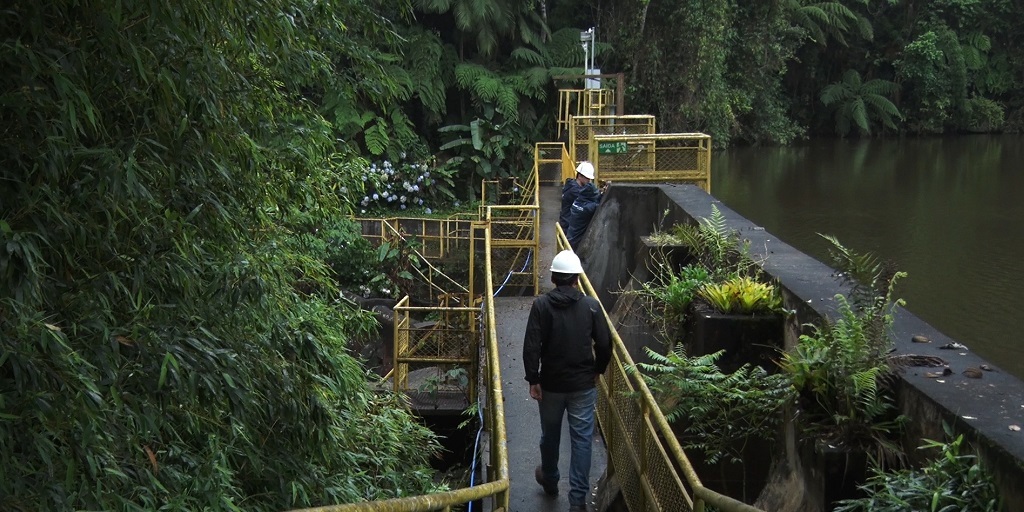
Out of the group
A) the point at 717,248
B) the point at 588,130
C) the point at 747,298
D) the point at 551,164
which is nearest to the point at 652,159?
the point at 588,130

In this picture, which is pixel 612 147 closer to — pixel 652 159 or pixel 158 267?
pixel 652 159

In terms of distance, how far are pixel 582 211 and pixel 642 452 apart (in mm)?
8728

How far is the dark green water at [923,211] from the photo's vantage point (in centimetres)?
1962

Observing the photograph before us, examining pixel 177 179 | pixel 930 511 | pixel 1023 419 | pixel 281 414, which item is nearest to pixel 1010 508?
pixel 930 511

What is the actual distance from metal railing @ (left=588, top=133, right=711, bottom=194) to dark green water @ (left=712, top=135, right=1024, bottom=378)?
382cm

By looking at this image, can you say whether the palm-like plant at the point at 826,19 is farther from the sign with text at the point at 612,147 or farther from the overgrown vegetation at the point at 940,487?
the overgrown vegetation at the point at 940,487

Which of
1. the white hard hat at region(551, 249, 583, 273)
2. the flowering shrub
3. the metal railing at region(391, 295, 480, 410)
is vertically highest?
the white hard hat at region(551, 249, 583, 273)

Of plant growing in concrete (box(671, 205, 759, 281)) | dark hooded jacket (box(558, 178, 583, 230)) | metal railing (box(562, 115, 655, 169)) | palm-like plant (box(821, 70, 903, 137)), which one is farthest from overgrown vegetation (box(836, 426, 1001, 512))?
palm-like plant (box(821, 70, 903, 137))

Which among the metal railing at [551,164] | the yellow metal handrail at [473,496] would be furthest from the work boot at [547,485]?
the metal railing at [551,164]

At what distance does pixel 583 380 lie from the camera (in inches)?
258

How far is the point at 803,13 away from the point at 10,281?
153 feet

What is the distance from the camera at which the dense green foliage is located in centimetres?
435

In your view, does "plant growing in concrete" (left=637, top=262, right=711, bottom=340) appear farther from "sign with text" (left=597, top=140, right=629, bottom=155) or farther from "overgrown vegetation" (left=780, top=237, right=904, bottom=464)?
"sign with text" (left=597, top=140, right=629, bottom=155)

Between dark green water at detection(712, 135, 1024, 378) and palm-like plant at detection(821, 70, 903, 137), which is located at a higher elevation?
palm-like plant at detection(821, 70, 903, 137)
